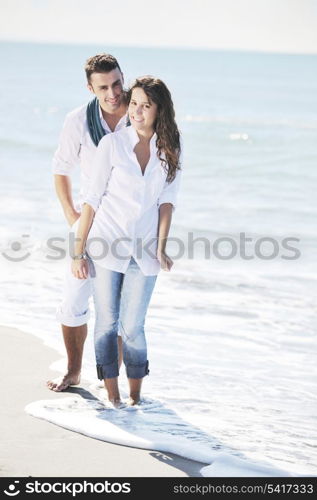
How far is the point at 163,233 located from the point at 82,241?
34 cm

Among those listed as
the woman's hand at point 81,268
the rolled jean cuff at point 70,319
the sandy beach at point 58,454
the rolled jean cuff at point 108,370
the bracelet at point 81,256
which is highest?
the bracelet at point 81,256

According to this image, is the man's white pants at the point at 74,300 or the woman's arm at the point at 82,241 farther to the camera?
the man's white pants at the point at 74,300

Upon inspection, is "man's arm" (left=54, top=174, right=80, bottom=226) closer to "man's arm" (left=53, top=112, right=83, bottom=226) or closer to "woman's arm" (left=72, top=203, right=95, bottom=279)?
"man's arm" (left=53, top=112, right=83, bottom=226)

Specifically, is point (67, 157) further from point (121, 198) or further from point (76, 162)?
point (121, 198)

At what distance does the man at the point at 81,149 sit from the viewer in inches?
153

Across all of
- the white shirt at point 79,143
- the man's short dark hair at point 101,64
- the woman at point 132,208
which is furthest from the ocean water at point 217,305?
the woman at point 132,208

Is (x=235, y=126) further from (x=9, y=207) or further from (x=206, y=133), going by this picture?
(x=9, y=207)

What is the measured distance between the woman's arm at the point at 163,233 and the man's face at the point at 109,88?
488 mm

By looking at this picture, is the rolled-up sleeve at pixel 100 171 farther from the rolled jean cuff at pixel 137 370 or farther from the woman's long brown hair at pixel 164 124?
the rolled jean cuff at pixel 137 370

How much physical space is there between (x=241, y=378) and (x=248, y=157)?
33.5 ft

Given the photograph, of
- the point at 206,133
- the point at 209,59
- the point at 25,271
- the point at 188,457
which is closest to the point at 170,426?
the point at 188,457

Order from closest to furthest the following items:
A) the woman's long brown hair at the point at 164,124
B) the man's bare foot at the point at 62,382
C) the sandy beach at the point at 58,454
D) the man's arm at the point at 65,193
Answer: the sandy beach at the point at 58,454 < the woman's long brown hair at the point at 164,124 < the man's arm at the point at 65,193 < the man's bare foot at the point at 62,382

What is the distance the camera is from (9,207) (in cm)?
929

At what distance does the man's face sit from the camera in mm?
3852
